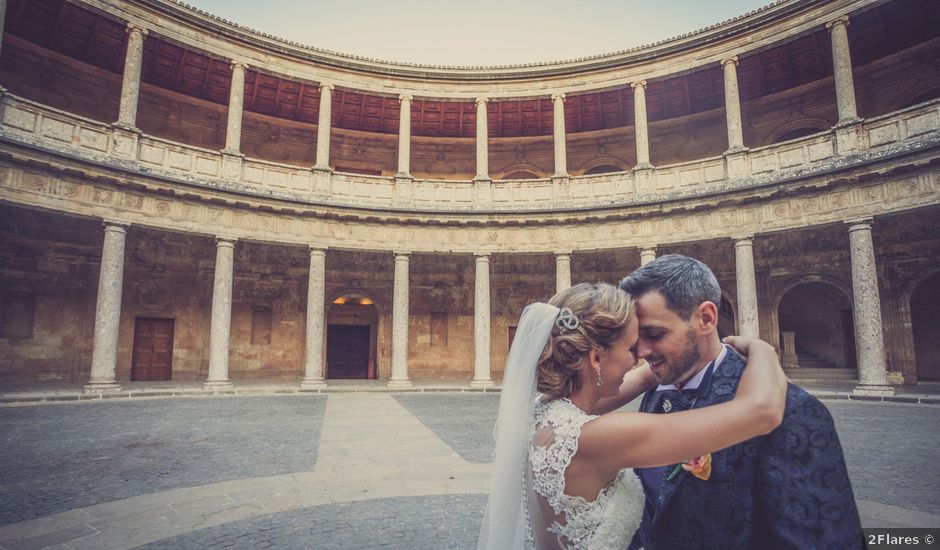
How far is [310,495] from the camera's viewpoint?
5117mm

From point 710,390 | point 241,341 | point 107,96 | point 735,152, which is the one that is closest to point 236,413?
point 241,341

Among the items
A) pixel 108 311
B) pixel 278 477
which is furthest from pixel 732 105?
pixel 108 311

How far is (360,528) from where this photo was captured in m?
4.23

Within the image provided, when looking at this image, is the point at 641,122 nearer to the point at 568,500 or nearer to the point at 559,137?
the point at 559,137

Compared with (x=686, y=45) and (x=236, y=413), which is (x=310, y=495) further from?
(x=686, y=45)

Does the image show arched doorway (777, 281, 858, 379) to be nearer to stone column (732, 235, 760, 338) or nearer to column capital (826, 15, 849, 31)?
stone column (732, 235, 760, 338)

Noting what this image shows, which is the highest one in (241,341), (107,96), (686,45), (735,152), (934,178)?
(686,45)

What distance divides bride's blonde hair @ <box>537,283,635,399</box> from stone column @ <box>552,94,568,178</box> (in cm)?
1656

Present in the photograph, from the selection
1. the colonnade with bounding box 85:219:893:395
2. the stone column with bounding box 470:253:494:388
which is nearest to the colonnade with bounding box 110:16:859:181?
the colonnade with bounding box 85:219:893:395

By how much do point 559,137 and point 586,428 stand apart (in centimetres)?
1770

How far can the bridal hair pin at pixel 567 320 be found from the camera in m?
1.83

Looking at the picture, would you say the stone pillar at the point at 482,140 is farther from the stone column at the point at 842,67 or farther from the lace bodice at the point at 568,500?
the lace bodice at the point at 568,500

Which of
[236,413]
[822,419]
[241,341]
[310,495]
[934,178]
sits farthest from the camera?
[241,341]

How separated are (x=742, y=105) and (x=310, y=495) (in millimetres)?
20322
